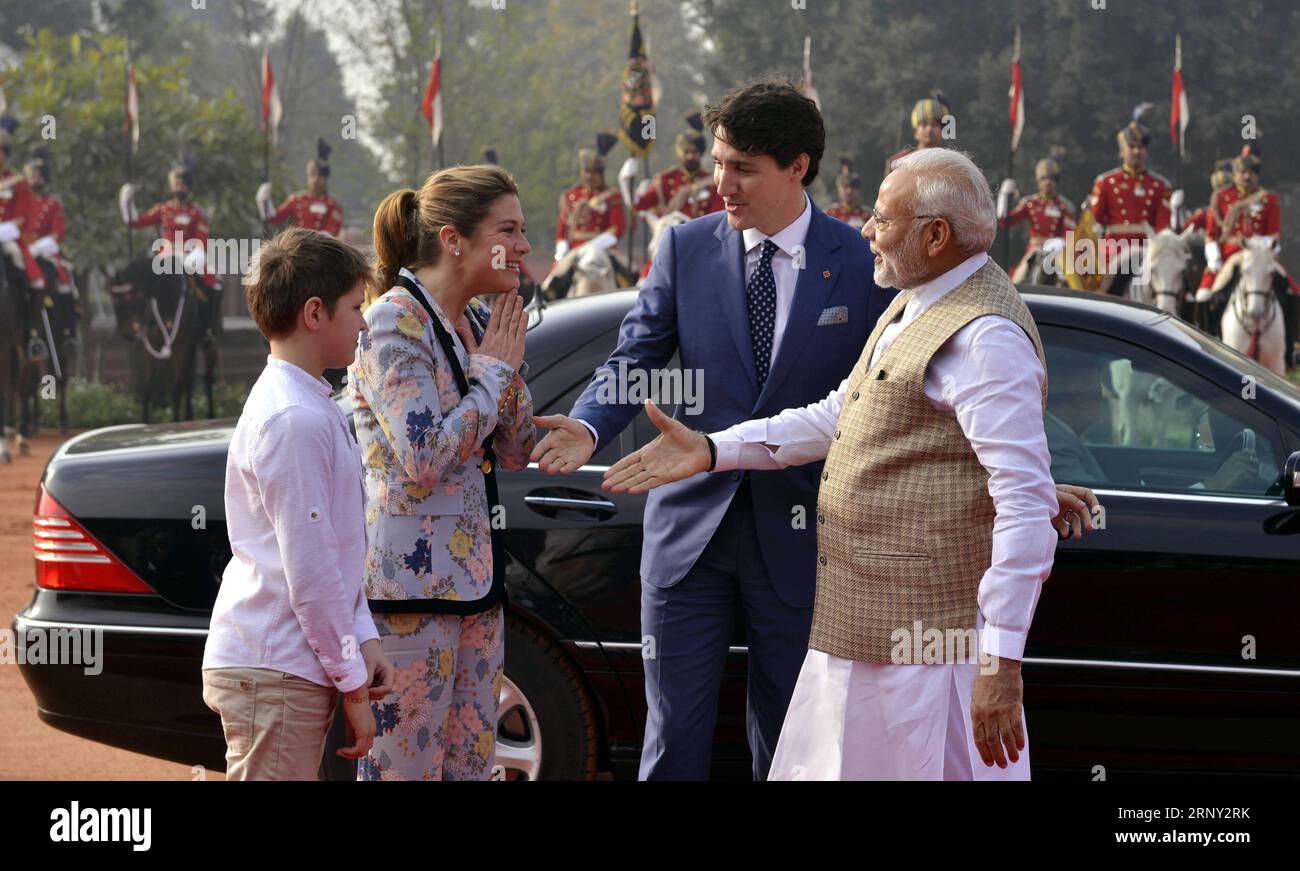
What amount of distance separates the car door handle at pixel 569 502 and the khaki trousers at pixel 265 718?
140 centimetres

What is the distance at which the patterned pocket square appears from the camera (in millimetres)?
3496

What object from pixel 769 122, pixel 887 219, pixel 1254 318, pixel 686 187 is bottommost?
pixel 887 219

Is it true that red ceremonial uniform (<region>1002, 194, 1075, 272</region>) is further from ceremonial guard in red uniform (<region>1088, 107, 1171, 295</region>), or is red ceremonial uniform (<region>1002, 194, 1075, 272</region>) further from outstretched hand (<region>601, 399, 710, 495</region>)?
outstretched hand (<region>601, 399, 710, 495</region>)

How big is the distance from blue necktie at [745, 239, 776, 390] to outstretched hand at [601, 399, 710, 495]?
29cm

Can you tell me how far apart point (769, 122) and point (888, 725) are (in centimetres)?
133

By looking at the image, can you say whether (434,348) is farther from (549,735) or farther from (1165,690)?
(1165,690)

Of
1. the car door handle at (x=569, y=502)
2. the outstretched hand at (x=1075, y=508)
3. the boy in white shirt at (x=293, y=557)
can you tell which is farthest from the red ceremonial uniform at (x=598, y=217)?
the boy in white shirt at (x=293, y=557)

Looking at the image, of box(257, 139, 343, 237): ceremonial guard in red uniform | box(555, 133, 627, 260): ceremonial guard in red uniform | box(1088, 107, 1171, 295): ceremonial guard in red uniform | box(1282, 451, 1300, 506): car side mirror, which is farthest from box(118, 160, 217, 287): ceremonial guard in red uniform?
box(1282, 451, 1300, 506): car side mirror

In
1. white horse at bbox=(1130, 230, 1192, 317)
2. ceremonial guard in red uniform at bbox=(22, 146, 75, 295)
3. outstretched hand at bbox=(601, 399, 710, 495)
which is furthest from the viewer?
ceremonial guard in red uniform at bbox=(22, 146, 75, 295)

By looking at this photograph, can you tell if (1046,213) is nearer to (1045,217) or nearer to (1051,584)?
(1045,217)

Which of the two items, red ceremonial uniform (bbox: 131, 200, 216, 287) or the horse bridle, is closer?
the horse bridle

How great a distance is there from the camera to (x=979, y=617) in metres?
2.88

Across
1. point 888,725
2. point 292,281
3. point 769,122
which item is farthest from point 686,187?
point 888,725
